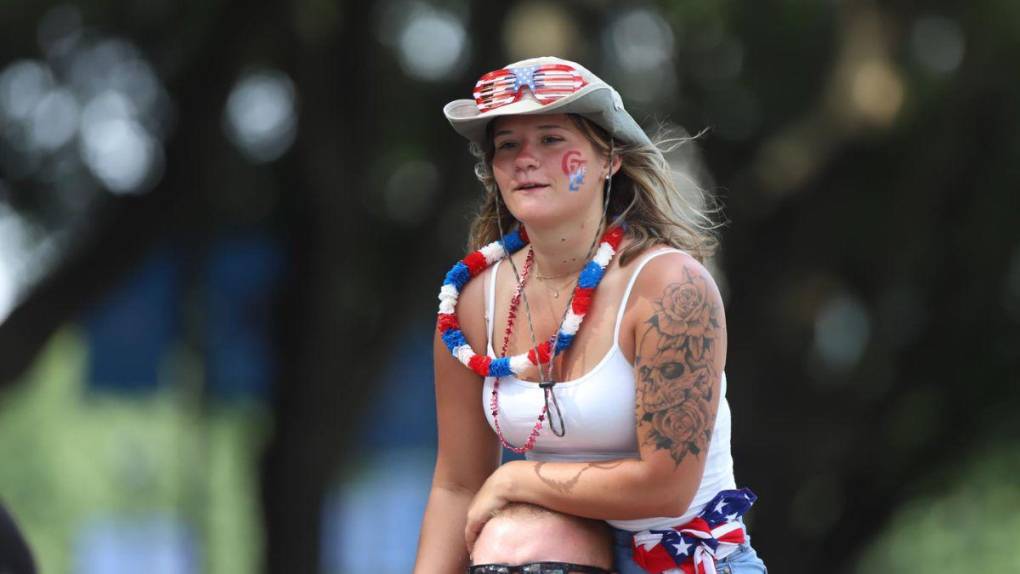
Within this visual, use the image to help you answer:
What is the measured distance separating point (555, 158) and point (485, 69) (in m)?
5.97

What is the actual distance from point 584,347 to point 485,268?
0.47 meters

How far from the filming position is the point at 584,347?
354cm

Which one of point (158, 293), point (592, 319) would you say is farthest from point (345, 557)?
point (592, 319)

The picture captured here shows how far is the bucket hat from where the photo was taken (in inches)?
137

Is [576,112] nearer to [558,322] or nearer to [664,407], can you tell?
[558,322]

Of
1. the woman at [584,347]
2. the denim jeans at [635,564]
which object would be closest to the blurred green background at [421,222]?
the woman at [584,347]

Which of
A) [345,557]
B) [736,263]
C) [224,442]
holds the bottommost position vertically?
[345,557]

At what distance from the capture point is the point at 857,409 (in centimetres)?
1125

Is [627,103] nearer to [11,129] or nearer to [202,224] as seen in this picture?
[202,224]

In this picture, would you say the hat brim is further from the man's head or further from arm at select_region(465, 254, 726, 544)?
the man's head

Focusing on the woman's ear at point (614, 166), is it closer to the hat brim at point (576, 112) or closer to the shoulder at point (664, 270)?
the hat brim at point (576, 112)

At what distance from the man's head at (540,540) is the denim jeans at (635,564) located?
38 millimetres

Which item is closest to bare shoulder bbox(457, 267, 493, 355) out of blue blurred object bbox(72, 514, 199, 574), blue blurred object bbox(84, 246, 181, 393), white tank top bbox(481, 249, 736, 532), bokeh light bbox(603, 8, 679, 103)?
white tank top bbox(481, 249, 736, 532)

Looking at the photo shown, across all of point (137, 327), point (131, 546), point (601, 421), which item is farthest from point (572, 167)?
point (131, 546)
